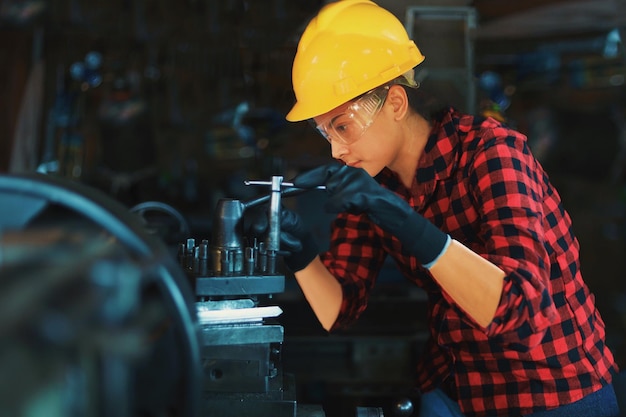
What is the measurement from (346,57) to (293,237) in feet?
1.33

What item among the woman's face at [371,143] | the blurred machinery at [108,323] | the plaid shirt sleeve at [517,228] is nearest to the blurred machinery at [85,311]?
the blurred machinery at [108,323]

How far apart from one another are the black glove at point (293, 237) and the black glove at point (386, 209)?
0.19 meters

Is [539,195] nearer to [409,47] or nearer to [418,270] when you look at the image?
[418,270]

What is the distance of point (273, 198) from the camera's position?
4.33ft

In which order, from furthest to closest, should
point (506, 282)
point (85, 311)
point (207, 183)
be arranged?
point (207, 183) → point (506, 282) → point (85, 311)

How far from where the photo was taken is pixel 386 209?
119 cm

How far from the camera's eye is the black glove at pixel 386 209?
1175mm

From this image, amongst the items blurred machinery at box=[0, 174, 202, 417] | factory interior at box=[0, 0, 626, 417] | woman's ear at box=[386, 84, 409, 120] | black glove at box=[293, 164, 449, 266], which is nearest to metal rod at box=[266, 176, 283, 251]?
factory interior at box=[0, 0, 626, 417]

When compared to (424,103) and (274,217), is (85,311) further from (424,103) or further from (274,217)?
(424,103)

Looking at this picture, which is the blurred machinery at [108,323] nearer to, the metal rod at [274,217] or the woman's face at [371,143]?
the metal rod at [274,217]

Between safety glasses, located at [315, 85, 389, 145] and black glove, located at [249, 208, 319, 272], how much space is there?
0.66 feet

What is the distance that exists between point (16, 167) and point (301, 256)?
107 inches

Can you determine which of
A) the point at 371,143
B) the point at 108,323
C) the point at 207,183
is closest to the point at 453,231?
the point at 371,143

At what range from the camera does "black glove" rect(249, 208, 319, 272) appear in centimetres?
135
